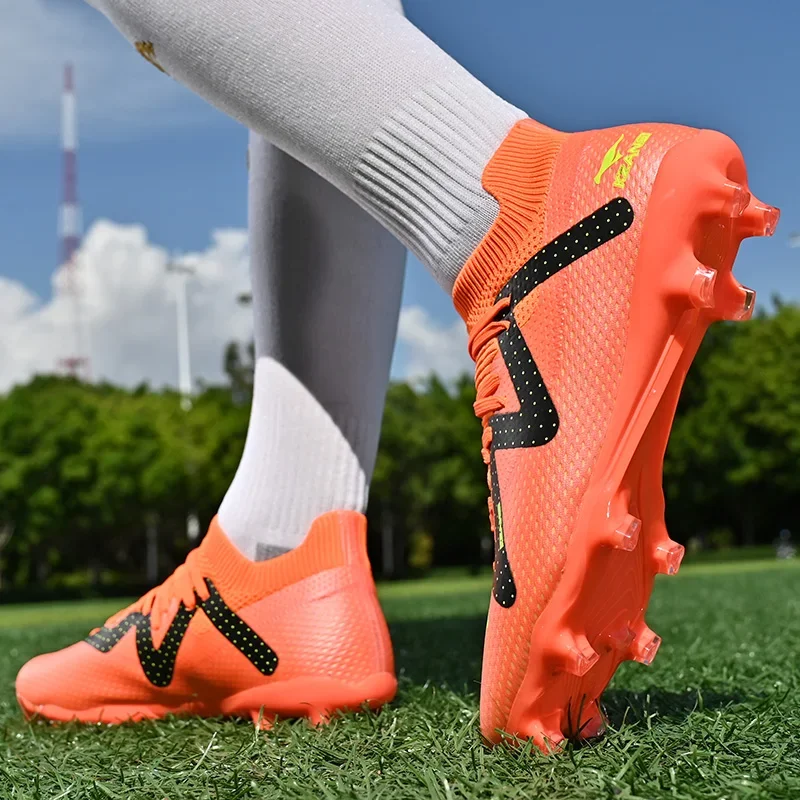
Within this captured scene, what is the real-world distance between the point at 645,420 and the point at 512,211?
32 centimetres

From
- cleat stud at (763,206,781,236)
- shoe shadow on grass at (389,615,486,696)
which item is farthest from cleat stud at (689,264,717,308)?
shoe shadow on grass at (389,615,486,696)

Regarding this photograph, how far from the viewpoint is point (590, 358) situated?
3.51 ft

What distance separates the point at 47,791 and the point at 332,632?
503mm

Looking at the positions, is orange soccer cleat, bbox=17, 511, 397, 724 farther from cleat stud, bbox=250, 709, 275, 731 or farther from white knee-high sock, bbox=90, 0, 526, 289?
white knee-high sock, bbox=90, 0, 526, 289

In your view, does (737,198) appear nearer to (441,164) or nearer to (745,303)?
(745,303)

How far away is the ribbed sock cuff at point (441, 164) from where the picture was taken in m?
1.22

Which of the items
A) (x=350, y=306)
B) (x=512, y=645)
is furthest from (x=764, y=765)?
(x=350, y=306)

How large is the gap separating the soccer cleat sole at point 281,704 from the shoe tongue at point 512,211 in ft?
1.89

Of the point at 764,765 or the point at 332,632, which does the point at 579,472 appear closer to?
the point at 764,765

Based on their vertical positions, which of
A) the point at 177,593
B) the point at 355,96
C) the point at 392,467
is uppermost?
the point at 355,96

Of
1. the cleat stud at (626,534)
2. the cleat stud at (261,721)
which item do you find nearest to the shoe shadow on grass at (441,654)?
the cleat stud at (261,721)

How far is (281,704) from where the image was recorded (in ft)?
4.83

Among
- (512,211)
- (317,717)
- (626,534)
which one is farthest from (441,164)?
(317,717)

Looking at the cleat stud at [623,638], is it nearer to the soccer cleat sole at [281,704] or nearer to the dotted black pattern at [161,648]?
the soccer cleat sole at [281,704]
